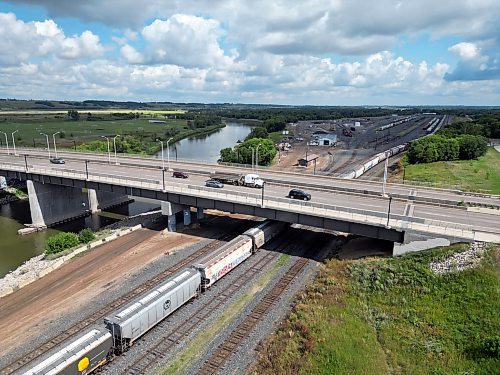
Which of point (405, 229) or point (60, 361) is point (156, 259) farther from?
point (405, 229)

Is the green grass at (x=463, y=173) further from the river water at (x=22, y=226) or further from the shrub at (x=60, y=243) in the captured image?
the shrub at (x=60, y=243)

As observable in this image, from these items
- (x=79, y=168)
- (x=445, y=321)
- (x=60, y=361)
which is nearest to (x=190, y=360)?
(x=60, y=361)

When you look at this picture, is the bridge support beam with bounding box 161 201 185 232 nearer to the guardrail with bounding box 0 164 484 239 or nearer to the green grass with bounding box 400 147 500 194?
the guardrail with bounding box 0 164 484 239

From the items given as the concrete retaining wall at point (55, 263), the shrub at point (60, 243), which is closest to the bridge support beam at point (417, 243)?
the concrete retaining wall at point (55, 263)

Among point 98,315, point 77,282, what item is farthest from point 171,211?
point 98,315

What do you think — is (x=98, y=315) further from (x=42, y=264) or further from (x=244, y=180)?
(x=244, y=180)

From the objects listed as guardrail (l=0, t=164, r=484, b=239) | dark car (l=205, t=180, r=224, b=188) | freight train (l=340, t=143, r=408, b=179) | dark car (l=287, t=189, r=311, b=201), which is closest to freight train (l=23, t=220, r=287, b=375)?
guardrail (l=0, t=164, r=484, b=239)

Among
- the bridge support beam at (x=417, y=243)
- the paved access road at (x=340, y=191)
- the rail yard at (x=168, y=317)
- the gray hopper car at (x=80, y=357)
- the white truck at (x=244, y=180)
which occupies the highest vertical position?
the white truck at (x=244, y=180)
